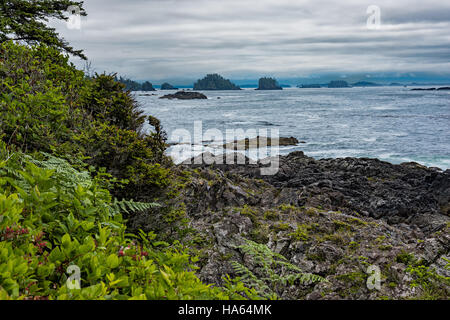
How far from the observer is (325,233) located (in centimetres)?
859

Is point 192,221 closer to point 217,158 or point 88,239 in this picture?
point 88,239

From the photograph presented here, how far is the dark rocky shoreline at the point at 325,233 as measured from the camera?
21.1 ft

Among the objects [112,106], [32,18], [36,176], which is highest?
[32,18]

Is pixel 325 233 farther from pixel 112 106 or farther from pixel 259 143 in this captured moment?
pixel 259 143

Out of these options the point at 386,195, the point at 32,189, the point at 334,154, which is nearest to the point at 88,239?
the point at 32,189

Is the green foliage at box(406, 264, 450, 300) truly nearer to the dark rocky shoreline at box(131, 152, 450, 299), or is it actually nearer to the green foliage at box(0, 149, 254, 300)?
the dark rocky shoreline at box(131, 152, 450, 299)

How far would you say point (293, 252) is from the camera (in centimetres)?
781

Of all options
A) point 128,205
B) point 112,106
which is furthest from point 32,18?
point 128,205

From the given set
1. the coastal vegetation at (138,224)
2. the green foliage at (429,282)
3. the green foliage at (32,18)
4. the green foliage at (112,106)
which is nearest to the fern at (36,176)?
the coastal vegetation at (138,224)

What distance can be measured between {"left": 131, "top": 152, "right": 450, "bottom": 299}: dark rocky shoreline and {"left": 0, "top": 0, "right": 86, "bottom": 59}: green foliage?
1016 centimetres

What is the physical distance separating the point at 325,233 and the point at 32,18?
16093mm

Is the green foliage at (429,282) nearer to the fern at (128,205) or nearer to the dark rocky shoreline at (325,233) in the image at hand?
the dark rocky shoreline at (325,233)

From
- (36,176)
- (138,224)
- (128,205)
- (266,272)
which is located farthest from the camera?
(138,224)
